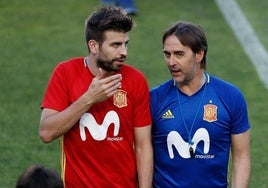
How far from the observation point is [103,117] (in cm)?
703

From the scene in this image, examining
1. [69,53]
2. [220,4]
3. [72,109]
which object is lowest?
[72,109]

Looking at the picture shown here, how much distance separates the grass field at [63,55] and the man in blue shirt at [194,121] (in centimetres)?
337

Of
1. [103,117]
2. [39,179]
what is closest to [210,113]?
[103,117]

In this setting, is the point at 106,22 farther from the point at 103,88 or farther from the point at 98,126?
the point at 98,126

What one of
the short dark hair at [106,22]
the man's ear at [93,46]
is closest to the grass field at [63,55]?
the man's ear at [93,46]

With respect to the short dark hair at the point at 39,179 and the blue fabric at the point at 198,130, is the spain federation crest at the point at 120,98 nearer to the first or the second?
the blue fabric at the point at 198,130

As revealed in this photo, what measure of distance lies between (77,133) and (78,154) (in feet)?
0.49

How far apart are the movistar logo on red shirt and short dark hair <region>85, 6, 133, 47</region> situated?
54cm

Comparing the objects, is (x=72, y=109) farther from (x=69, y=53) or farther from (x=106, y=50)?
(x=69, y=53)

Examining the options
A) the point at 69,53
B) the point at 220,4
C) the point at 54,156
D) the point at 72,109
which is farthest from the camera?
the point at 220,4

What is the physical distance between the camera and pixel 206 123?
7.07 m

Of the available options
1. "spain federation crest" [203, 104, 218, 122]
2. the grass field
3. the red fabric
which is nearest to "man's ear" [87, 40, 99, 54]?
the red fabric

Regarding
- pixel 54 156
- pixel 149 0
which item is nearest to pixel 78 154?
pixel 54 156

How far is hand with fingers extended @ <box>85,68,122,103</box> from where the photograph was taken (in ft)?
22.3
